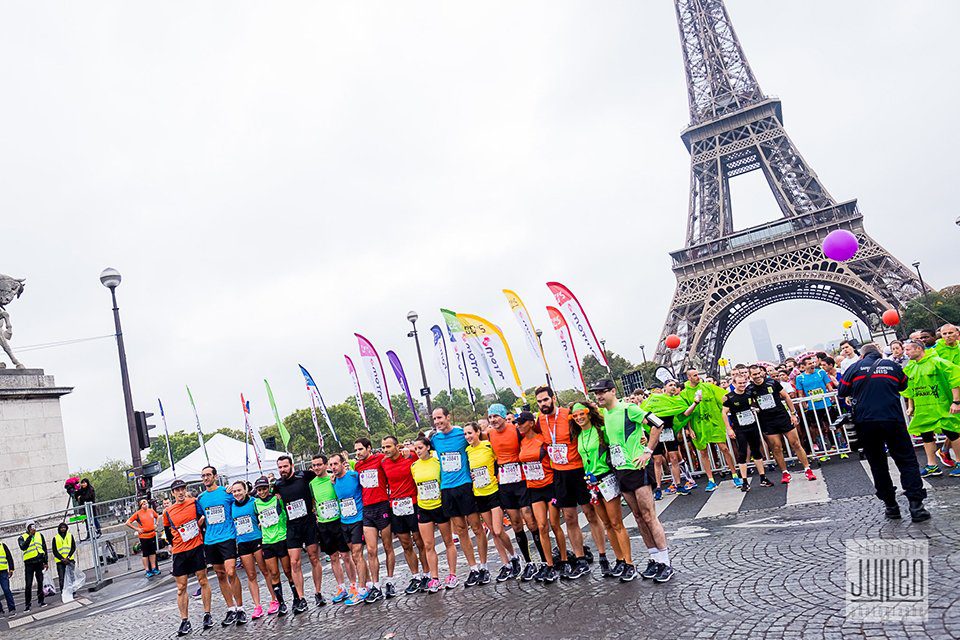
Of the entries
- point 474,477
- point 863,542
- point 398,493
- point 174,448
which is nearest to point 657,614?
point 863,542

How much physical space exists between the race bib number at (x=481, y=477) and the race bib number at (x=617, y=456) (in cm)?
162

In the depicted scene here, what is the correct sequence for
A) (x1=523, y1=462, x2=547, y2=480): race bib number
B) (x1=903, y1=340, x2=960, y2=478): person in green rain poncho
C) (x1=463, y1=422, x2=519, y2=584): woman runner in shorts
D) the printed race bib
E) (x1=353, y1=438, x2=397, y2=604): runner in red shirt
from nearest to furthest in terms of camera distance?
(x1=523, y1=462, x2=547, y2=480): race bib number → the printed race bib → (x1=463, y1=422, x2=519, y2=584): woman runner in shorts → (x1=353, y1=438, x2=397, y2=604): runner in red shirt → (x1=903, y1=340, x2=960, y2=478): person in green rain poncho

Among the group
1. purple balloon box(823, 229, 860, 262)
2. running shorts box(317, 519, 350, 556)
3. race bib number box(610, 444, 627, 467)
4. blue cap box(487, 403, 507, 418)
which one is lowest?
running shorts box(317, 519, 350, 556)

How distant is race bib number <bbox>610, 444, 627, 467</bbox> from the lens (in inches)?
231

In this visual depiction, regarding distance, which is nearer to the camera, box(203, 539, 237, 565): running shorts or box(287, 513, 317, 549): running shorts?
box(287, 513, 317, 549): running shorts

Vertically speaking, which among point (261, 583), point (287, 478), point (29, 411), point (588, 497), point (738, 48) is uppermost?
point (738, 48)

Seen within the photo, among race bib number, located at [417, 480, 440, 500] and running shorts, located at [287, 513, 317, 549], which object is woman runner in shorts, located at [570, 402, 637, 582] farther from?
running shorts, located at [287, 513, 317, 549]

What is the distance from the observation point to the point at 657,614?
4871mm

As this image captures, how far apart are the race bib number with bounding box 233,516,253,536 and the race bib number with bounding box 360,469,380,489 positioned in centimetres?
164

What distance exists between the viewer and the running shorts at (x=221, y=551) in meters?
7.98

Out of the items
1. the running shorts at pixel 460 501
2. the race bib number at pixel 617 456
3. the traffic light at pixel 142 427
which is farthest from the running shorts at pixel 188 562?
the traffic light at pixel 142 427

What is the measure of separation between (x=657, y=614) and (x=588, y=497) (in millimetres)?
1703

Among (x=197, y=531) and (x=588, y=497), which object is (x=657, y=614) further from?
(x=197, y=531)

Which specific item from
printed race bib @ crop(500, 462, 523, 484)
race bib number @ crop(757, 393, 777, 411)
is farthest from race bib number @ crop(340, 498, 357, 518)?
race bib number @ crop(757, 393, 777, 411)
